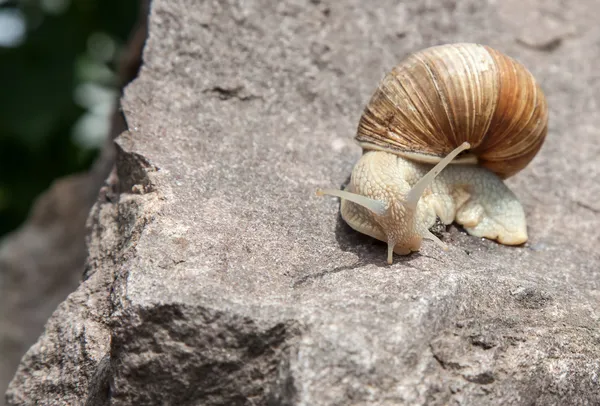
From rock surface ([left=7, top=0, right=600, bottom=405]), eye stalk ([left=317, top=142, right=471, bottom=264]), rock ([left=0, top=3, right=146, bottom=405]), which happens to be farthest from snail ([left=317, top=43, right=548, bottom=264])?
rock ([left=0, top=3, right=146, bottom=405])

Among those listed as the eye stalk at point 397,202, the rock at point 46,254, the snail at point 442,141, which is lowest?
the rock at point 46,254

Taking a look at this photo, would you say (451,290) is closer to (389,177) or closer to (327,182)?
(389,177)

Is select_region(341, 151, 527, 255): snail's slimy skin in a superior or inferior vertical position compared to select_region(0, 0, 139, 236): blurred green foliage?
inferior

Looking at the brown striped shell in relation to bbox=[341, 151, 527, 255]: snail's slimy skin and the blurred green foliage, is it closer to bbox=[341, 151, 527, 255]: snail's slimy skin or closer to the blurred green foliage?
bbox=[341, 151, 527, 255]: snail's slimy skin

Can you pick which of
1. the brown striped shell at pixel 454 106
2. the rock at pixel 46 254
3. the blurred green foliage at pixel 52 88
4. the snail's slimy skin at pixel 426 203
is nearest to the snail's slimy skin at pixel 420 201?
the snail's slimy skin at pixel 426 203

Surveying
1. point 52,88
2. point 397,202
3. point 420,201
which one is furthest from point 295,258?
point 52,88

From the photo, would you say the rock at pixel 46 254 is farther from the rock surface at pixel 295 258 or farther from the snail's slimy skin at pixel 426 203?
the snail's slimy skin at pixel 426 203

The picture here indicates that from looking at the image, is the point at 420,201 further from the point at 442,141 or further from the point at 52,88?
the point at 52,88
